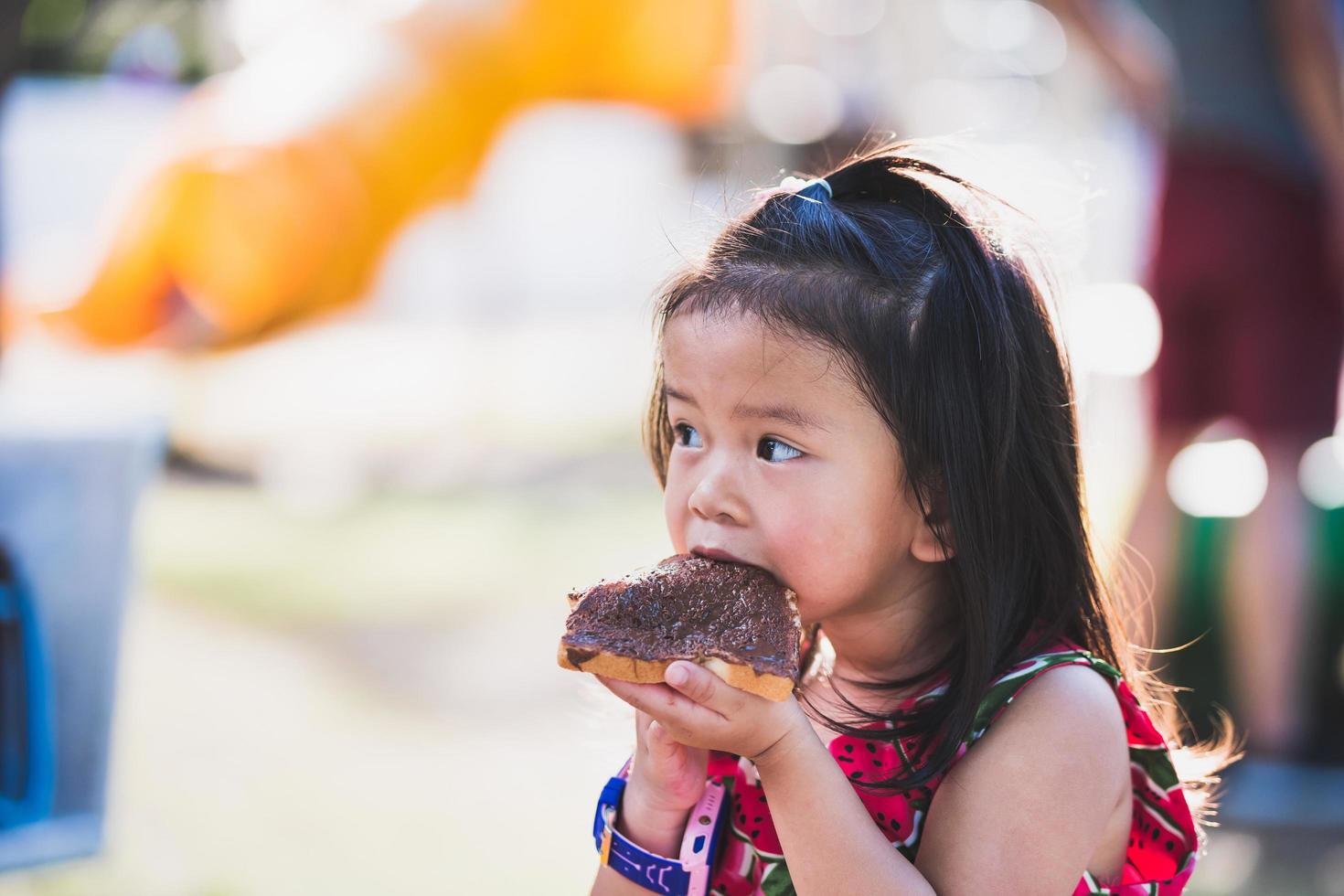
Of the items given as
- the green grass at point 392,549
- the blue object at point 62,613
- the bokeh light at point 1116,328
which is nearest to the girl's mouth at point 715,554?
the blue object at point 62,613

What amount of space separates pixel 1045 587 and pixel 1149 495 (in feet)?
7.14

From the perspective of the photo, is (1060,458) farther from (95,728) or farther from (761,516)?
(95,728)

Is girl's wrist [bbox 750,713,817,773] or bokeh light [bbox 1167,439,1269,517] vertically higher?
bokeh light [bbox 1167,439,1269,517]

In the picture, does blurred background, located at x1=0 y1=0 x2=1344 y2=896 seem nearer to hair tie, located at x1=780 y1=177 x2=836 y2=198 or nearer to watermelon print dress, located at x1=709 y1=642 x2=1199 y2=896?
hair tie, located at x1=780 y1=177 x2=836 y2=198

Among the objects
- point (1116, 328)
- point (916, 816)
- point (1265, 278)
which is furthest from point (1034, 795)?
point (1116, 328)

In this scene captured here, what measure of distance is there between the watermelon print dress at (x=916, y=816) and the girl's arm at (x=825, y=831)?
0.51 ft

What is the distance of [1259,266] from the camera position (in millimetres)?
3463

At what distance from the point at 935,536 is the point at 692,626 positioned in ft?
1.10

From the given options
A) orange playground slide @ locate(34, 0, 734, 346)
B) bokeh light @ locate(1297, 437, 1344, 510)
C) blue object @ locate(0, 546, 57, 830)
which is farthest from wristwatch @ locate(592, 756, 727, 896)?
orange playground slide @ locate(34, 0, 734, 346)

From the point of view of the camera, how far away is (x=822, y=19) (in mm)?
11273

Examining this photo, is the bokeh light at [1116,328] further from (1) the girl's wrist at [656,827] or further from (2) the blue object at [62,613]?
(1) the girl's wrist at [656,827]

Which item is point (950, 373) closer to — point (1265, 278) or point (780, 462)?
point (780, 462)

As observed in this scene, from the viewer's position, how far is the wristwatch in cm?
158

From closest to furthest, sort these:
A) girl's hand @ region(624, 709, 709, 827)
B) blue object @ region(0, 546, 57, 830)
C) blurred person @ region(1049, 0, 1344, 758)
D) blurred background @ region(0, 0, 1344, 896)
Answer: girl's hand @ region(624, 709, 709, 827) < blue object @ region(0, 546, 57, 830) < blurred background @ region(0, 0, 1344, 896) < blurred person @ region(1049, 0, 1344, 758)
